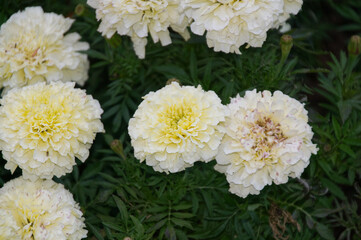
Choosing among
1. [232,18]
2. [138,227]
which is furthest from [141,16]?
[138,227]

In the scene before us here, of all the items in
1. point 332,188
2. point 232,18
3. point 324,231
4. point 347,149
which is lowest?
point 324,231

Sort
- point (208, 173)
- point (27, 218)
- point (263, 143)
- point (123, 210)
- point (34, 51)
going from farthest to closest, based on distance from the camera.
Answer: point (34, 51)
point (208, 173)
point (123, 210)
point (27, 218)
point (263, 143)

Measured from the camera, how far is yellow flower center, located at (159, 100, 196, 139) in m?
2.03

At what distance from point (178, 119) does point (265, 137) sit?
357mm

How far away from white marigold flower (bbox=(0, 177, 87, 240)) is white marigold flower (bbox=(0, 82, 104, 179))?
8 cm

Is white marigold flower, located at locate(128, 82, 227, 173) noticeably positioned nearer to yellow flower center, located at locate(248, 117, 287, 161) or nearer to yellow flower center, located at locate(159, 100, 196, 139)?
yellow flower center, located at locate(159, 100, 196, 139)

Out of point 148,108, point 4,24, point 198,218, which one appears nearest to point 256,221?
point 198,218

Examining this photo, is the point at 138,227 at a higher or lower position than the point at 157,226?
higher

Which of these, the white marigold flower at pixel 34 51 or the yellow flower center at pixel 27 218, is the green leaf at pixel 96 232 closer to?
the yellow flower center at pixel 27 218

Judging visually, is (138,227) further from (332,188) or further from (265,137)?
(332,188)

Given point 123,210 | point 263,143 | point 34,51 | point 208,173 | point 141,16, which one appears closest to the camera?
point 263,143

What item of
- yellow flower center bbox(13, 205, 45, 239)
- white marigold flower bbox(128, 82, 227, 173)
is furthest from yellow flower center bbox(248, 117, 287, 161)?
yellow flower center bbox(13, 205, 45, 239)

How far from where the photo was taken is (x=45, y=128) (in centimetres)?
219

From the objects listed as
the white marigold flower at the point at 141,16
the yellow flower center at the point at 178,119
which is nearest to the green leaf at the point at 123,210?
the yellow flower center at the point at 178,119
